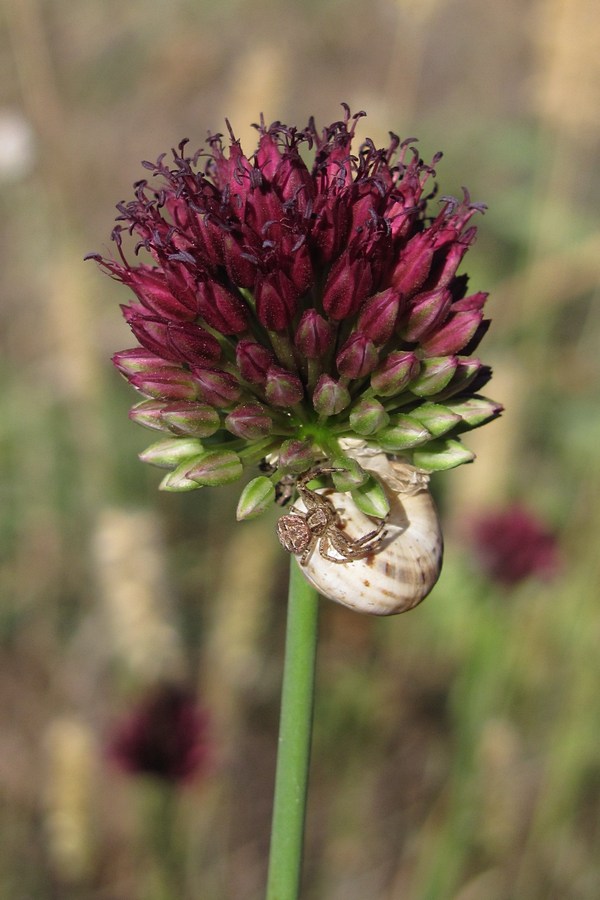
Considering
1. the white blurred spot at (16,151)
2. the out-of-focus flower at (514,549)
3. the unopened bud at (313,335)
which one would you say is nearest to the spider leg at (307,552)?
the unopened bud at (313,335)

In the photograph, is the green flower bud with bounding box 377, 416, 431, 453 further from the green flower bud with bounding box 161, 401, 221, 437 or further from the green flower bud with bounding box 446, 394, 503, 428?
the green flower bud with bounding box 161, 401, 221, 437

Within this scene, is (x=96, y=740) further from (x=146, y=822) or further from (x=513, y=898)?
(x=513, y=898)

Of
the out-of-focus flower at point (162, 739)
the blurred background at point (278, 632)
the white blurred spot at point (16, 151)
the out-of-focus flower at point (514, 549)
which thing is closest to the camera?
the out-of-focus flower at point (162, 739)

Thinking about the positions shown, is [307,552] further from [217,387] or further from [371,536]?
[217,387]

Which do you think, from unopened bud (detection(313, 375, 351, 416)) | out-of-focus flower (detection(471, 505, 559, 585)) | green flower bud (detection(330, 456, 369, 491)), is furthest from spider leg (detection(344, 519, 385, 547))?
out-of-focus flower (detection(471, 505, 559, 585))

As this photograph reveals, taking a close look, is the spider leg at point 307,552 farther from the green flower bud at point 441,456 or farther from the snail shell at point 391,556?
the green flower bud at point 441,456

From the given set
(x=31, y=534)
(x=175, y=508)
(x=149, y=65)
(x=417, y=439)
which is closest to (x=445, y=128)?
(x=175, y=508)

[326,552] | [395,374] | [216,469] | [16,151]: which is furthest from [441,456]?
[16,151]
